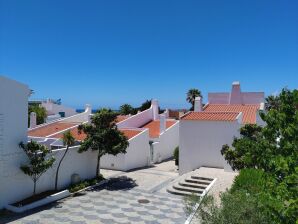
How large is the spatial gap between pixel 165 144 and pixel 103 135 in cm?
1681

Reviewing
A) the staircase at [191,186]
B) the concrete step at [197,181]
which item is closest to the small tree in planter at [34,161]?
the staircase at [191,186]

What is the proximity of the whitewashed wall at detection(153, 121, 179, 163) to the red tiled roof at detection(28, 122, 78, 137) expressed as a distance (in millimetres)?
11049

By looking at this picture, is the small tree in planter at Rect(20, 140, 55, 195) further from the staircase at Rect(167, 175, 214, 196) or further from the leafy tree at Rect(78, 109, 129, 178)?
the staircase at Rect(167, 175, 214, 196)

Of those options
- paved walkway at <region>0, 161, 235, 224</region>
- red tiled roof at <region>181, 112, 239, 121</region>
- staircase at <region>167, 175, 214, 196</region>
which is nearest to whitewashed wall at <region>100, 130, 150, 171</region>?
paved walkway at <region>0, 161, 235, 224</region>

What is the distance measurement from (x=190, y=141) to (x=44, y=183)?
12.9 meters

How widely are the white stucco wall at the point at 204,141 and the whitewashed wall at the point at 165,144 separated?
8090 mm

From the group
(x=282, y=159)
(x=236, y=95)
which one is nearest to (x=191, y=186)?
(x=282, y=159)

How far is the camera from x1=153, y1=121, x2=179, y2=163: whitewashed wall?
35.2 meters

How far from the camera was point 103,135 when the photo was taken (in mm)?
21781

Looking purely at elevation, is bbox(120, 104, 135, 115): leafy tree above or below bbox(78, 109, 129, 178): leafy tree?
above

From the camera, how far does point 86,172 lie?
22828 millimetres

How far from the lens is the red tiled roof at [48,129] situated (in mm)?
33959

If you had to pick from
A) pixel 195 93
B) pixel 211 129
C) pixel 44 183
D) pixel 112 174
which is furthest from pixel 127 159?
pixel 195 93

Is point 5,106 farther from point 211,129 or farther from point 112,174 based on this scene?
point 211,129
